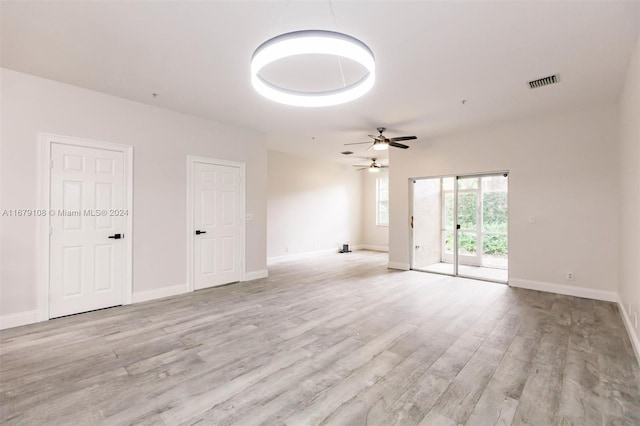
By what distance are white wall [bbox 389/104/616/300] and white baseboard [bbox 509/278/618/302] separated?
0.01 m

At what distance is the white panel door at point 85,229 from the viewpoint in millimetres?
3863

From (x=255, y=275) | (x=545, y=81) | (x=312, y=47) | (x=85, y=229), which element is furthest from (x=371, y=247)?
(x=312, y=47)

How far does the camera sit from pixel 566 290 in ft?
16.3

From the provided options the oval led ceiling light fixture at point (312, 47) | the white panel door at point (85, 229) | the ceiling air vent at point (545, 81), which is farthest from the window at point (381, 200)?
the oval led ceiling light fixture at point (312, 47)

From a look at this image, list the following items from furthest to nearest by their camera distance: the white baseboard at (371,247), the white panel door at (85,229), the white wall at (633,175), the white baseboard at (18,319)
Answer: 1. the white baseboard at (371,247)
2. the white panel door at (85,229)
3. the white baseboard at (18,319)
4. the white wall at (633,175)

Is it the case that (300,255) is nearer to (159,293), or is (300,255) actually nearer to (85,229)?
(159,293)

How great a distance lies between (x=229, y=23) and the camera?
2.66 meters

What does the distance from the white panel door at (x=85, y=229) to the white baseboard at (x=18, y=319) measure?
166 millimetres

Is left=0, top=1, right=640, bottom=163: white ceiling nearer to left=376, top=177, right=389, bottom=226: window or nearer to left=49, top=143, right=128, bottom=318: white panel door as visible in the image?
left=49, top=143, right=128, bottom=318: white panel door

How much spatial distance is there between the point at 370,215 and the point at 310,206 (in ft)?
9.12

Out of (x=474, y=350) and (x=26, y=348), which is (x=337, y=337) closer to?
(x=474, y=350)

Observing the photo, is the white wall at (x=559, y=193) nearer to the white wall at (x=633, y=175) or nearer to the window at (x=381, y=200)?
the white wall at (x=633, y=175)

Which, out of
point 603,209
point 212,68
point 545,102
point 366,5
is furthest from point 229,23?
point 603,209

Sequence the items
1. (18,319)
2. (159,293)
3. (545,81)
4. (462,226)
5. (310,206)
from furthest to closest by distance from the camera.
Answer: (310,206), (462,226), (159,293), (545,81), (18,319)
